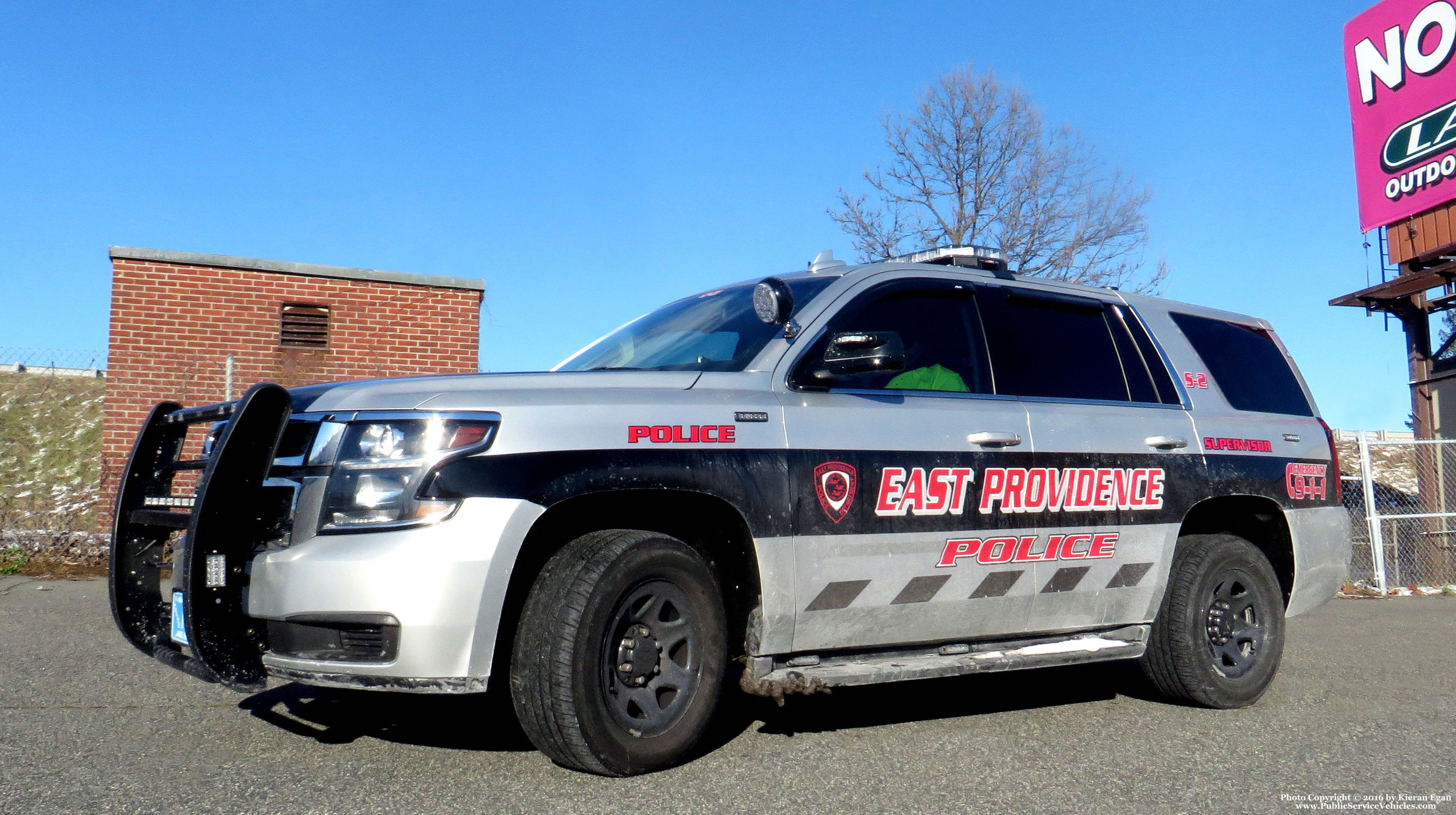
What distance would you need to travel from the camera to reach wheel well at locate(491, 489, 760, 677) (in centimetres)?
380

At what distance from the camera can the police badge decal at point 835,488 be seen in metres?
4.27

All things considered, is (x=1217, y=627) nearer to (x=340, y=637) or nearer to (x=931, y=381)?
(x=931, y=381)

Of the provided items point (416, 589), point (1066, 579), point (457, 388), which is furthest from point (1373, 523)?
point (416, 589)

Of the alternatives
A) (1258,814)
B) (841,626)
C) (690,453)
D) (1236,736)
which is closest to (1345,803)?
(1258,814)

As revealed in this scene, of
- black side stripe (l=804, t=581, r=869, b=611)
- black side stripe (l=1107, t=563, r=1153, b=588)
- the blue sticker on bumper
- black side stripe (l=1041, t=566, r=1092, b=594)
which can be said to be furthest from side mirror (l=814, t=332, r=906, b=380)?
the blue sticker on bumper

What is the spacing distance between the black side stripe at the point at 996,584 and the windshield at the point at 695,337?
1.31m

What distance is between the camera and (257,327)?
12531 millimetres

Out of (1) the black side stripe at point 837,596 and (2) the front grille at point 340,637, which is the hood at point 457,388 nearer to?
(2) the front grille at point 340,637

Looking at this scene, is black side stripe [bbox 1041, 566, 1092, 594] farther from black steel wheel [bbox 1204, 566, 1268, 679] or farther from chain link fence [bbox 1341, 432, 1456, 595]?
chain link fence [bbox 1341, 432, 1456, 595]

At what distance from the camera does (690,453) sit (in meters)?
3.99

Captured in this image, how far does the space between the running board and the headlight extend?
1.35 metres

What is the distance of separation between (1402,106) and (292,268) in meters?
16.3

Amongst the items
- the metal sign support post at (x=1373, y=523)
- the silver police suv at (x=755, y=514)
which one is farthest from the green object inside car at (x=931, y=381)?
the metal sign support post at (x=1373, y=523)

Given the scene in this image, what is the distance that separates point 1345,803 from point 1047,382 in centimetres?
207
